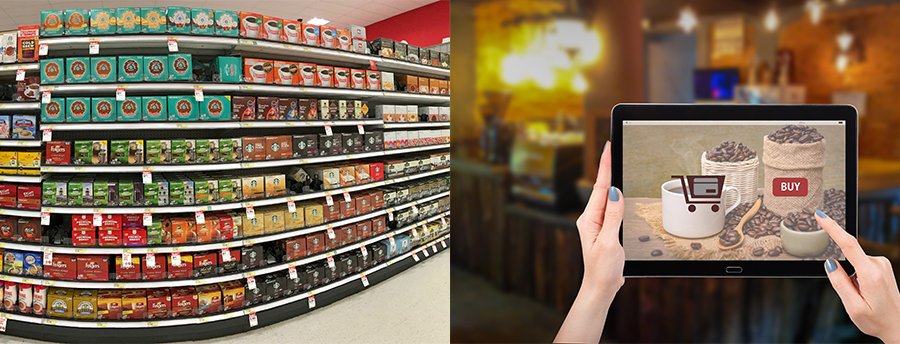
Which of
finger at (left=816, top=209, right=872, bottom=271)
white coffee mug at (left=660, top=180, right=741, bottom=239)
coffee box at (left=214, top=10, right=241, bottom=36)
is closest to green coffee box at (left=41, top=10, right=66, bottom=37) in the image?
coffee box at (left=214, top=10, right=241, bottom=36)

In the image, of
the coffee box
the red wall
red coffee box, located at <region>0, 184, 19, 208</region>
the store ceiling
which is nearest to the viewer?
the coffee box

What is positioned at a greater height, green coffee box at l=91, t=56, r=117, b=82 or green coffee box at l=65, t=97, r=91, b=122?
green coffee box at l=91, t=56, r=117, b=82

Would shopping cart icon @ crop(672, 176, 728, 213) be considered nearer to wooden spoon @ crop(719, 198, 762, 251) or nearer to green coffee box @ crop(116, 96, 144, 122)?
wooden spoon @ crop(719, 198, 762, 251)

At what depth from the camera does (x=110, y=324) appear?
276 cm

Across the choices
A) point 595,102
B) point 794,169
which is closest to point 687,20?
point 595,102

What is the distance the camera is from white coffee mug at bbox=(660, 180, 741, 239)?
0.81 m

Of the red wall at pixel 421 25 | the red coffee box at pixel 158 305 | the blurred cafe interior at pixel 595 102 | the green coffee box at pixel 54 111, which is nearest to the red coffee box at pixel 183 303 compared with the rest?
the red coffee box at pixel 158 305

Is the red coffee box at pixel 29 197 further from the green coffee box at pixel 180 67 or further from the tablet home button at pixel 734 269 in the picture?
the tablet home button at pixel 734 269

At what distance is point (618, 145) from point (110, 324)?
338cm

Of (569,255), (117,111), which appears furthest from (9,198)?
(569,255)

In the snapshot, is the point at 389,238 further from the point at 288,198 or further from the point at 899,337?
the point at 899,337

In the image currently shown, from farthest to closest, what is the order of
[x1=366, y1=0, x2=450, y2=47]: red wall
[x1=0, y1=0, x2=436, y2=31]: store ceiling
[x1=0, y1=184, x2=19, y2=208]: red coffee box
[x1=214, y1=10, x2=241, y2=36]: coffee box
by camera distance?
1. [x1=366, y1=0, x2=450, y2=47]: red wall
2. [x1=0, y1=0, x2=436, y2=31]: store ceiling
3. [x1=0, y1=184, x2=19, y2=208]: red coffee box
4. [x1=214, y1=10, x2=241, y2=36]: coffee box

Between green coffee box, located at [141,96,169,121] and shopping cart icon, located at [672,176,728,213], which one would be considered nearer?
shopping cart icon, located at [672,176,728,213]

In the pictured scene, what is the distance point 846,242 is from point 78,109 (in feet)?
12.0
